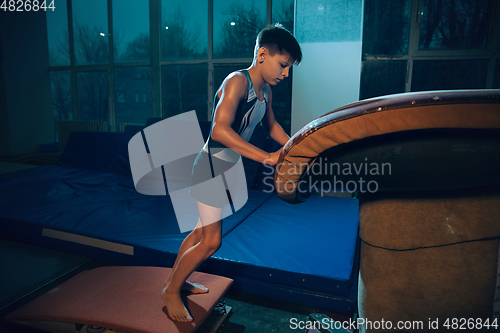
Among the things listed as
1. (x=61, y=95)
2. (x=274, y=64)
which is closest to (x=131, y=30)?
(x=61, y=95)

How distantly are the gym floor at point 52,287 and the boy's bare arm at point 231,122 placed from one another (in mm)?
1051

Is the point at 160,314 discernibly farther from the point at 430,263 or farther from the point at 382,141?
the point at 382,141

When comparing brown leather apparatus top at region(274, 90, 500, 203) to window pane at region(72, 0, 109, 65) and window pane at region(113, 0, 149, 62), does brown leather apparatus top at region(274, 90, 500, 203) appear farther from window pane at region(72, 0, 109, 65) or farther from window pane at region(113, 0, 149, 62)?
window pane at region(72, 0, 109, 65)

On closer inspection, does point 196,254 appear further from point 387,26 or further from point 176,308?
point 387,26

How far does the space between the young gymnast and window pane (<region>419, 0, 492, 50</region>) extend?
2815 millimetres

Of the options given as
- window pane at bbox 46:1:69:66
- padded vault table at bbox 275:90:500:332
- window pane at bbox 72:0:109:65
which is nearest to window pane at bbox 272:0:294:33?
window pane at bbox 72:0:109:65

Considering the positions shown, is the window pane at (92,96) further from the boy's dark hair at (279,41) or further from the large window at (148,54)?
the boy's dark hair at (279,41)

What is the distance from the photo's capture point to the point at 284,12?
3.92m

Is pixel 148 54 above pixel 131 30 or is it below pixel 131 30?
below

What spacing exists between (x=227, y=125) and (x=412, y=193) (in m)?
0.68

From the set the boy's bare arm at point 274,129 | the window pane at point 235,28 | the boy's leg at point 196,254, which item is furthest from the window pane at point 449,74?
the boy's leg at point 196,254

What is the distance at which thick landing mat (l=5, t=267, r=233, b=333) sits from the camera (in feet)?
4.19

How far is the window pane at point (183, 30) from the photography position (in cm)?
454

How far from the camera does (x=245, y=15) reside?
4.25 metres
